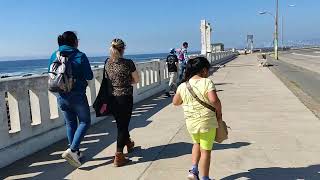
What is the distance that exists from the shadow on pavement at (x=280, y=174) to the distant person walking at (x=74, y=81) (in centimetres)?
189

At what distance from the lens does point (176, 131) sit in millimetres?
7906

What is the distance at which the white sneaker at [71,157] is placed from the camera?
5531 millimetres

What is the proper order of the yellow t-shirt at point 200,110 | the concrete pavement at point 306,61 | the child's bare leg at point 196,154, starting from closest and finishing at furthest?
the yellow t-shirt at point 200,110
the child's bare leg at point 196,154
the concrete pavement at point 306,61

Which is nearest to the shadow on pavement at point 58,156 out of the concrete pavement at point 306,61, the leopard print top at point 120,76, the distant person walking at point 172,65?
the leopard print top at point 120,76

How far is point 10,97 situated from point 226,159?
298 cm

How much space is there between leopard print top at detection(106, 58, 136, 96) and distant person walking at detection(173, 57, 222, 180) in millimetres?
1133

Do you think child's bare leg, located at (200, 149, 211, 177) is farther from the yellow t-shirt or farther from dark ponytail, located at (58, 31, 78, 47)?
dark ponytail, located at (58, 31, 78, 47)

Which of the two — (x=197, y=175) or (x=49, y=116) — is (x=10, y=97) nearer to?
(x=49, y=116)

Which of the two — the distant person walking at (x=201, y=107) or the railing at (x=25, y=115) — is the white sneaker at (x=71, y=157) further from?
the distant person walking at (x=201, y=107)

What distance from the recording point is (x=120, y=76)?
5.73 metres

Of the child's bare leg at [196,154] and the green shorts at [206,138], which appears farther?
the child's bare leg at [196,154]

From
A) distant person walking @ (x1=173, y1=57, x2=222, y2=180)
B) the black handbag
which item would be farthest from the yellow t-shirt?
the black handbag

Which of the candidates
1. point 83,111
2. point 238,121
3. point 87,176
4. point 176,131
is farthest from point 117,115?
point 238,121

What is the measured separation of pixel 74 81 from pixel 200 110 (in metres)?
1.68
